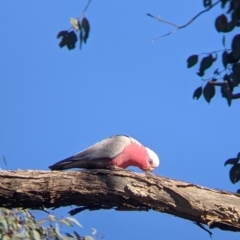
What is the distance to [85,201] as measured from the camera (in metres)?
2.75

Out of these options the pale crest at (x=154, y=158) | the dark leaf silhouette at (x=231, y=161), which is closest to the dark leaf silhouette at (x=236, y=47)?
the dark leaf silhouette at (x=231, y=161)

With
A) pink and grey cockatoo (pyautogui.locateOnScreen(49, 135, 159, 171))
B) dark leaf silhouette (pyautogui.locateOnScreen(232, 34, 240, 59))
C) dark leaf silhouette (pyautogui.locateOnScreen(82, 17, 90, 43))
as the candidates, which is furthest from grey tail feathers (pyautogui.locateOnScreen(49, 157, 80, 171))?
dark leaf silhouette (pyautogui.locateOnScreen(232, 34, 240, 59))

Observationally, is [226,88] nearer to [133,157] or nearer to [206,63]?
[206,63]

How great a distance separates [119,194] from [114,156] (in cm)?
43

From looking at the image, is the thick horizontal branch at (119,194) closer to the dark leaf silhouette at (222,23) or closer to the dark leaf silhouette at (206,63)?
the dark leaf silhouette at (206,63)

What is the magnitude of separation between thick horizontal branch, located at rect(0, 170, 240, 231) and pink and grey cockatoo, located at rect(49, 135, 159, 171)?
27cm

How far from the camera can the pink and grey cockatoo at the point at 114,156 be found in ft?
10.0

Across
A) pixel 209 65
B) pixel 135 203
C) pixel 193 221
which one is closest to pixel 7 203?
pixel 135 203

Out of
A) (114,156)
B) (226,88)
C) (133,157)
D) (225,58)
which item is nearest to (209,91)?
(226,88)

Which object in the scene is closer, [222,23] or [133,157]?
[222,23]

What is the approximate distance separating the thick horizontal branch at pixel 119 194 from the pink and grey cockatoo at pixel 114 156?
27cm

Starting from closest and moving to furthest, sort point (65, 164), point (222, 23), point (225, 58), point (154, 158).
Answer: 1. point (222, 23)
2. point (225, 58)
3. point (65, 164)
4. point (154, 158)

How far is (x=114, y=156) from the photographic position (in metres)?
3.14

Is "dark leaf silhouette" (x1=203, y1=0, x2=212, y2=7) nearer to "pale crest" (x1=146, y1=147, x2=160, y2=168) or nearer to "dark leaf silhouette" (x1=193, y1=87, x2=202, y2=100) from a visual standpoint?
"dark leaf silhouette" (x1=193, y1=87, x2=202, y2=100)
